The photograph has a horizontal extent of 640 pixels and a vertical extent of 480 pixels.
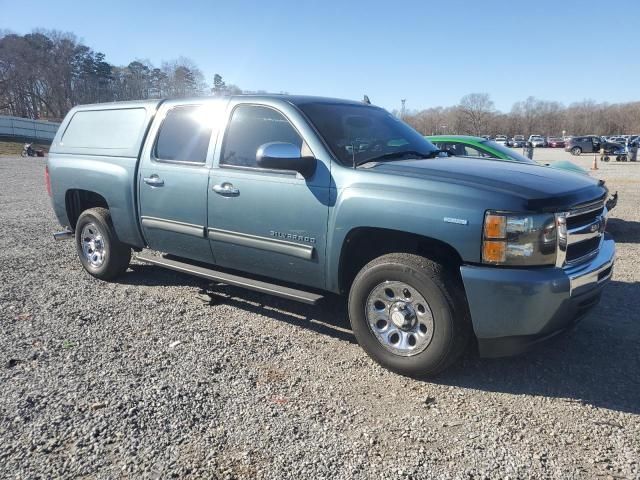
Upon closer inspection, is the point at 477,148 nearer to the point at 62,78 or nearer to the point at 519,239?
the point at 519,239

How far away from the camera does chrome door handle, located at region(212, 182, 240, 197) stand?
14.0 ft

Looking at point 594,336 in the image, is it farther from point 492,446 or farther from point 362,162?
point 362,162

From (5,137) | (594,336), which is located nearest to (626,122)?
(5,137)

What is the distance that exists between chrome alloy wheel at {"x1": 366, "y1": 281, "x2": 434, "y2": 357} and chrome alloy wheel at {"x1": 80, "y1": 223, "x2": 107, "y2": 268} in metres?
3.49

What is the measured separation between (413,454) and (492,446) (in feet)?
1.46

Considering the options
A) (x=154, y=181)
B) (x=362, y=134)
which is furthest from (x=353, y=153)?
(x=154, y=181)

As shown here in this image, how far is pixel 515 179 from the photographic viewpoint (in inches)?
136

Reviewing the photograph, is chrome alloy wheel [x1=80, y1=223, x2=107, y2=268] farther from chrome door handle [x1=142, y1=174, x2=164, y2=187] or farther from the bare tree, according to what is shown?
the bare tree

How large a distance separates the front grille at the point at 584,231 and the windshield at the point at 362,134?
1.41 meters

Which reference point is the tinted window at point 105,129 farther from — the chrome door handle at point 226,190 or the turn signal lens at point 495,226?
the turn signal lens at point 495,226

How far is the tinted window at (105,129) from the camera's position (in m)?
5.30

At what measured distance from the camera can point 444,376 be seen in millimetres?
3574

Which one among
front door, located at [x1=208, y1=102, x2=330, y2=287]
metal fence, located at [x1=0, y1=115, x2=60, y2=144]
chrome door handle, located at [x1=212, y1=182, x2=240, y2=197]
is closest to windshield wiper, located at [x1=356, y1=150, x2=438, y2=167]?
front door, located at [x1=208, y1=102, x2=330, y2=287]

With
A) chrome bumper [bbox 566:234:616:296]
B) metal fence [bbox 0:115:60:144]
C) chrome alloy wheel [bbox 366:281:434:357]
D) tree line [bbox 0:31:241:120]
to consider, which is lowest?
chrome alloy wheel [bbox 366:281:434:357]
